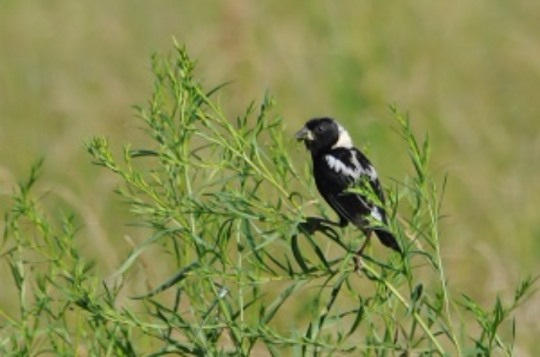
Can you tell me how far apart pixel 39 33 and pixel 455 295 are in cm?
360

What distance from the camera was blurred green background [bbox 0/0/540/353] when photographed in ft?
19.7

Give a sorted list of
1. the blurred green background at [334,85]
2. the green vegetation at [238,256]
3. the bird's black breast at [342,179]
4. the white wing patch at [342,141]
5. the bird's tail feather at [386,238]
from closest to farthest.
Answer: the green vegetation at [238,256] → the bird's tail feather at [386,238] → the bird's black breast at [342,179] → the white wing patch at [342,141] → the blurred green background at [334,85]

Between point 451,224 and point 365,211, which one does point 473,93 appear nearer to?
point 451,224

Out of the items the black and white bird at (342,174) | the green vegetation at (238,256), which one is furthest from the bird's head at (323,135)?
the green vegetation at (238,256)

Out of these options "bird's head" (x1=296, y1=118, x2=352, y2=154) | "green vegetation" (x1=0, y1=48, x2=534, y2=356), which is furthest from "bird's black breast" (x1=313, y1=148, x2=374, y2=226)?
"green vegetation" (x1=0, y1=48, x2=534, y2=356)

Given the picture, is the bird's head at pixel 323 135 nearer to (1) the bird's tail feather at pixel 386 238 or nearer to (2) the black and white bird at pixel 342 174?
(2) the black and white bird at pixel 342 174

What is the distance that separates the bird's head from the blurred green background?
3.86 ft

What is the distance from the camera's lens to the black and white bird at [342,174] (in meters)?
3.34

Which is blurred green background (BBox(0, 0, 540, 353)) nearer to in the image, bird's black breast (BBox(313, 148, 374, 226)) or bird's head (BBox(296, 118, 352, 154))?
bird's head (BBox(296, 118, 352, 154))

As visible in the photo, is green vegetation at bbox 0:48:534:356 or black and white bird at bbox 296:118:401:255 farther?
black and white bird at bbox 296:118:401:255

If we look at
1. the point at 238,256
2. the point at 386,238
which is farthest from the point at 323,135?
the point at 238,256

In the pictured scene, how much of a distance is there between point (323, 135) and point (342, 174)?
17.1 inches

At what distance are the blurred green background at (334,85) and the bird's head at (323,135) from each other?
1177mm

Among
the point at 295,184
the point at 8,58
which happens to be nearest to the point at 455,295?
the point at 295,184
